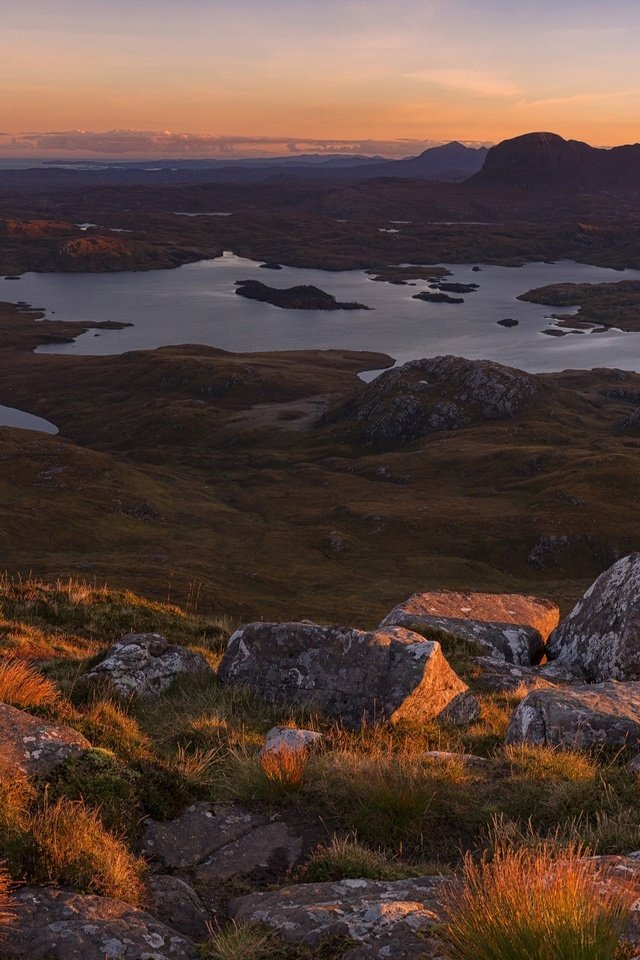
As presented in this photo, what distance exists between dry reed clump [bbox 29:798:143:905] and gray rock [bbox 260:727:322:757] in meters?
3.27

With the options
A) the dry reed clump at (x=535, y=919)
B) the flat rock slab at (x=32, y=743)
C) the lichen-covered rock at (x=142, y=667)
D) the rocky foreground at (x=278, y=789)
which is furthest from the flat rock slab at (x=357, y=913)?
the lichen-covered rock at (x=142, y=667)

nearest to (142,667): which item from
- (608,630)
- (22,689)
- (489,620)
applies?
(22,689)

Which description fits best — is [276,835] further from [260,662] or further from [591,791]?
[260,662]

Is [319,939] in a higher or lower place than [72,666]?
higher

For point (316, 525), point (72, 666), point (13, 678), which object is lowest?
point (316, 525)

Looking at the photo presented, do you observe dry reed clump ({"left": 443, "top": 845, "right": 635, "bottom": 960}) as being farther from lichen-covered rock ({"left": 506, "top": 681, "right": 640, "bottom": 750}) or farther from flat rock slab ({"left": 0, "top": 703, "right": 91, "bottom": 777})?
lichen-covered rock ({"left": 506, "top": 681, "right": 640, "bottom": 750})

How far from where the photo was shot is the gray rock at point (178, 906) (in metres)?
6.70

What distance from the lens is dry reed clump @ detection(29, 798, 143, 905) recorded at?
644 cm

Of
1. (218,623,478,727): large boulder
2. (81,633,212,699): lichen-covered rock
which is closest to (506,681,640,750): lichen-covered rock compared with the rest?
(218,623,478,727): large boulder

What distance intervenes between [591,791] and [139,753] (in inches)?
227

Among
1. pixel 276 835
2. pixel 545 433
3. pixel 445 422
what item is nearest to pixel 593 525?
pixel 545 433

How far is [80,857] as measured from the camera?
6582 mm

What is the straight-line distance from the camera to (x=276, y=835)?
8688mm

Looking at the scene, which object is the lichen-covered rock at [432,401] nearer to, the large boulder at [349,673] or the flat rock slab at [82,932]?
the large boulder at [349,673]
